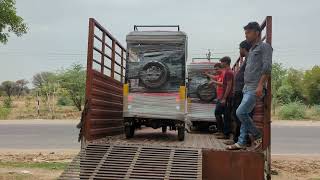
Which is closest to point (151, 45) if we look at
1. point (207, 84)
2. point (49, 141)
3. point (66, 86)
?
point (207, 84)

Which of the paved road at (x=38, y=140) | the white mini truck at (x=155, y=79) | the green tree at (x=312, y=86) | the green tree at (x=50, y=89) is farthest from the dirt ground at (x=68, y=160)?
the green tree at (x=312, y=86)

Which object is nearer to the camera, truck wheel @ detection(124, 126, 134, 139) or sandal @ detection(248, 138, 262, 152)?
sandal @ detection(248, 138, 262, 152)

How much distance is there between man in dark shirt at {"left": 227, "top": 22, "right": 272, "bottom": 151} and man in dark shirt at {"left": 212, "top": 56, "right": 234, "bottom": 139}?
74.6 inches

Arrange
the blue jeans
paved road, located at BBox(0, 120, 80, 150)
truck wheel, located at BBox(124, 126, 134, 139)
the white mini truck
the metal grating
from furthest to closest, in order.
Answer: paved road, located at BBox(0, 120, 80, 150) → truck wheel, located at BBox(124, 126, 134, 139) → the white mini truck → the blue jeans → the metal grating

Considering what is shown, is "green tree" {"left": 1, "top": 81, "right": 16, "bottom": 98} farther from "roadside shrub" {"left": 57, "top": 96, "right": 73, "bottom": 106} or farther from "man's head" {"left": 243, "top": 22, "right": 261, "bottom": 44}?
"man's head" {"left": 243, "top": 22, "right": 261, "bottom": 44}

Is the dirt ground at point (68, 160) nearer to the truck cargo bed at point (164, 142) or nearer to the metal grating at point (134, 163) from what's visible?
the truck cargo bed at point (164, 142)

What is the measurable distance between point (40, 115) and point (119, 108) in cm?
2781

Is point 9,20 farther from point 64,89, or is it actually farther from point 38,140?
point 64,89

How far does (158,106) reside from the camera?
805 cm

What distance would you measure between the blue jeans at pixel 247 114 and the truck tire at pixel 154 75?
1597mm

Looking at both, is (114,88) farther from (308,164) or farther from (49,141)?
(49,141)

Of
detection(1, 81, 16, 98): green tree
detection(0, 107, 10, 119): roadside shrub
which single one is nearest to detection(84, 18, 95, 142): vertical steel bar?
detection(0, 107, 10, 119): roadside shrub

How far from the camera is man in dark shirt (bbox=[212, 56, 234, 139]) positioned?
891 centimetres

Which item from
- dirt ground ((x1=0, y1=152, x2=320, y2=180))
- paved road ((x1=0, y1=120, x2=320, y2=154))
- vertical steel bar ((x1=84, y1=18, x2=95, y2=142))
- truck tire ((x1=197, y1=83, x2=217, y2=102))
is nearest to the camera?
vertical steel bar ((x1=84, y1=18, x2=95, y2=142))
